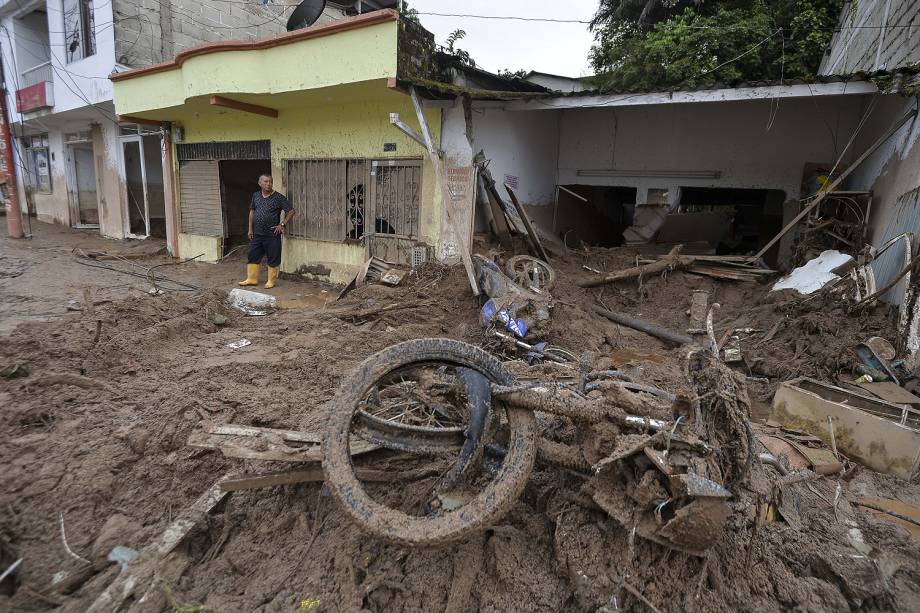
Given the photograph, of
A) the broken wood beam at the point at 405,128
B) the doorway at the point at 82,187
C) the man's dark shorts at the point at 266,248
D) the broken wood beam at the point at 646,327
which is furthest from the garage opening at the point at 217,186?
the broken wood beam at the point at 646,327

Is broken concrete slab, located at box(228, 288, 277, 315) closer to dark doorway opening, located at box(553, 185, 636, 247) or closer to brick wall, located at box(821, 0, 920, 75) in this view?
dark doorway opening, located at box(553, 185, 636, 247)

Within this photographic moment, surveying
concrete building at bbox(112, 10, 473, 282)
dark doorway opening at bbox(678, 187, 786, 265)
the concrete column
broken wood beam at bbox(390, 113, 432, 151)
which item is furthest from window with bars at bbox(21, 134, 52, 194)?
dark doorway opening at bbox(678, 187, 786, 265)

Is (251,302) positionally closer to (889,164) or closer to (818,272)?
(818,272)

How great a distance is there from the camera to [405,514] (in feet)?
7.57

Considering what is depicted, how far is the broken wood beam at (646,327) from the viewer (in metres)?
5.92

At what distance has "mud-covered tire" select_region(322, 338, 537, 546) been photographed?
2.13 meters

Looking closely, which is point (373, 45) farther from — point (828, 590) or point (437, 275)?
point (828, 590)

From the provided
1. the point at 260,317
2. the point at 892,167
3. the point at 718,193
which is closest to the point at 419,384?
the point at 260,317

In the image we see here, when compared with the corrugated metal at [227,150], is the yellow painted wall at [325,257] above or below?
below

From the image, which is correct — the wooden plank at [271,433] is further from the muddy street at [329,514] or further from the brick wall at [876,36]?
the brick wall at [876,36]

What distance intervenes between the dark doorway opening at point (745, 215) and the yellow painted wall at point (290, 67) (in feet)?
21.4

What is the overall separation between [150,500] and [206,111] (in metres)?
8.80

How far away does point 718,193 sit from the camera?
37.1 ft

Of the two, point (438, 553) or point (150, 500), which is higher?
point (438, 553)
